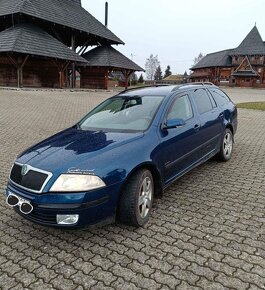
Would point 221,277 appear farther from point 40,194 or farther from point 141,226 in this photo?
point 40,194

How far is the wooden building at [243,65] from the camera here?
6588 cm

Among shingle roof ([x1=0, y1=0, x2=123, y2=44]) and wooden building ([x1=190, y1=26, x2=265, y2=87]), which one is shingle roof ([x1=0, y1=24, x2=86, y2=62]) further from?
wooden building ([x1=190, y1=26, x2=265, y2=87])

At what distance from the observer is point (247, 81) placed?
67000 mm

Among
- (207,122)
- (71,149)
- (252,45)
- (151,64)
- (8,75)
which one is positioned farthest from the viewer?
(151,64)

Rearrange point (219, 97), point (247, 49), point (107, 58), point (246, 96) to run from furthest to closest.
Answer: point (247, 49) < point (246, 96) < point (107, 58) < point (219, 97)

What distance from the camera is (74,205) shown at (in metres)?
2.82

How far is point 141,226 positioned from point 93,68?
1236 inches

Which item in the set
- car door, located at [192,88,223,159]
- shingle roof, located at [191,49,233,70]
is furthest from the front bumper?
shingle roof, located at [191,49,233,70]

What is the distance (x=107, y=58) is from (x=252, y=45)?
4945 centimetres

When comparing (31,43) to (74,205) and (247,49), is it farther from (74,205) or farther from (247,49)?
(247,49)

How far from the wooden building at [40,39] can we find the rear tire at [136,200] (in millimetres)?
21191

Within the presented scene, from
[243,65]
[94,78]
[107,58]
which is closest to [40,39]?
[107,58]

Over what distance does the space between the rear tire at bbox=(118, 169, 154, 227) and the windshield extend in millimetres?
744

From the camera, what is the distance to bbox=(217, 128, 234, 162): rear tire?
5.94m
